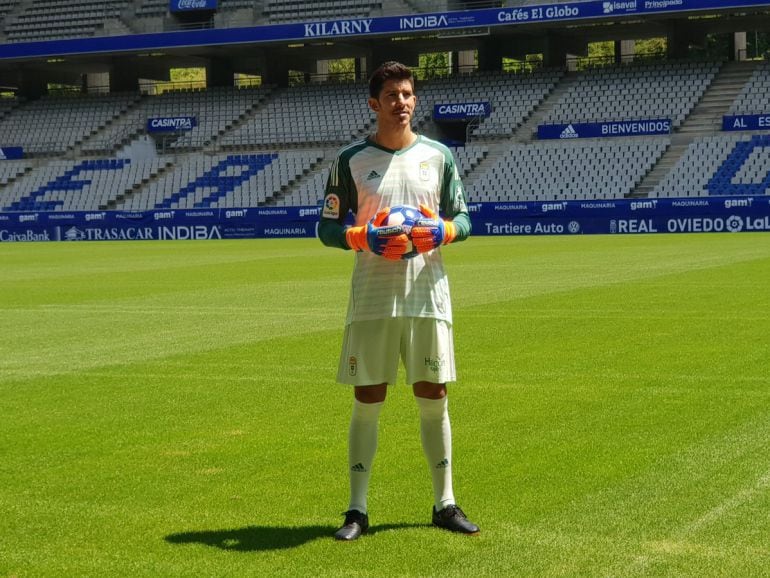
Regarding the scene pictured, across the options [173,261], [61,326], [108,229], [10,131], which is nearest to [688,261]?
[173,261]

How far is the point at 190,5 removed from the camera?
6156 centimetres

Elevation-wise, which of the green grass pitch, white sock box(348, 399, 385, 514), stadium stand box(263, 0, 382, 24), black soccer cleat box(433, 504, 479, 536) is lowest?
the green grass pitch

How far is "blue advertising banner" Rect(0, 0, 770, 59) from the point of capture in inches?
2009

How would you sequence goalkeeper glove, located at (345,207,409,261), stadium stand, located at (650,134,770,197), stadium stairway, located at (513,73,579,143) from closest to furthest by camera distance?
goalkeeper glove, located at (345,207,409,261), stadium stand, located at (650,134,770,197), stadium stairway, located at (513,73,579,143)

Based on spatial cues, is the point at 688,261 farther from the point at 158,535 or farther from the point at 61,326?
the point at 158,535

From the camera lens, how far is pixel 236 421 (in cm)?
870

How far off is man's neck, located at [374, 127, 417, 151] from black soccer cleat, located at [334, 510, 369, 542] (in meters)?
1.71

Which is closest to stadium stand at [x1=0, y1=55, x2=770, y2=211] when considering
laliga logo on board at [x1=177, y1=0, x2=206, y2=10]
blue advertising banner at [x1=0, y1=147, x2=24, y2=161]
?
blue advertising banner at [x1=0, y1=147, x2=24, y2=161]

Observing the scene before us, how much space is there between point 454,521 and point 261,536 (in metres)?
0.89

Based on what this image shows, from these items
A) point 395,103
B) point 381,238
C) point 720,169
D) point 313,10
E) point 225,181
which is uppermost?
point 313,10

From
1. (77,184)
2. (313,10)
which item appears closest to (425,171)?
(77,184)

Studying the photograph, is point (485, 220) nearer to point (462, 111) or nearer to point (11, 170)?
point (462, 111)

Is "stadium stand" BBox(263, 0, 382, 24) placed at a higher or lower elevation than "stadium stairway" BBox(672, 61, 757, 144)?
higher

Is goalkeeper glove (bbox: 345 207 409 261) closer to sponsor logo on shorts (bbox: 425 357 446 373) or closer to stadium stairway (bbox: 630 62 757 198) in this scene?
sponsor logo on shorts (bbox: 425 357 446 373)
